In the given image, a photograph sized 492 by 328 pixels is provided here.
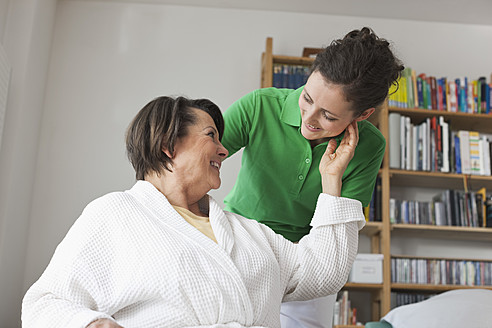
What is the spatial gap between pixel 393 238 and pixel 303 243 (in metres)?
2.33

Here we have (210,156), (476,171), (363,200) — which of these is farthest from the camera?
(476,171)

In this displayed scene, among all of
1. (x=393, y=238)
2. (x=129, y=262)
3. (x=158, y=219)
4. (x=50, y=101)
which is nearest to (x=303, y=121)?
(x=158, y=219)

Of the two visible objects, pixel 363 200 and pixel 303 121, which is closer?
pixel 303 121

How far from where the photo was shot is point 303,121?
151 cm

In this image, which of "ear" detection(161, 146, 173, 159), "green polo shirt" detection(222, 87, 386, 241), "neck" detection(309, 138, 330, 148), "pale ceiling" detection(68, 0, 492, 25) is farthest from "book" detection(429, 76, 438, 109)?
"ear" detection(161, 146, 173, 159)

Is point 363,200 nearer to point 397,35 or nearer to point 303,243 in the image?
point 303,243

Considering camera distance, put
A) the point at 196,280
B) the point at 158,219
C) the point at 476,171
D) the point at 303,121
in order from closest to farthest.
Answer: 1. the point at 196,280
2. the point at 158,219
3. the point at 303,121
4. the point at 476,171

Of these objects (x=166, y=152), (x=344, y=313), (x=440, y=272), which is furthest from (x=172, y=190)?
(x=440, y=272)

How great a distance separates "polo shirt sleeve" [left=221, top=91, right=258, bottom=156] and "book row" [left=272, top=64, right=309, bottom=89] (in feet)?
5.96

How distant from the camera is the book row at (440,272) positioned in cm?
333

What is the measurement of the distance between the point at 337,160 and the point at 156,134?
511 millimetres

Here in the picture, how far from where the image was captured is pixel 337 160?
1.51 meters

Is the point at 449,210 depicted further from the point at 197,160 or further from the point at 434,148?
the point at 197,160

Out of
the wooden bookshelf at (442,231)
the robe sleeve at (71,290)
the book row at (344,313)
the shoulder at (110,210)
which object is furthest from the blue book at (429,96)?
the robe sleeve at (71,290)
